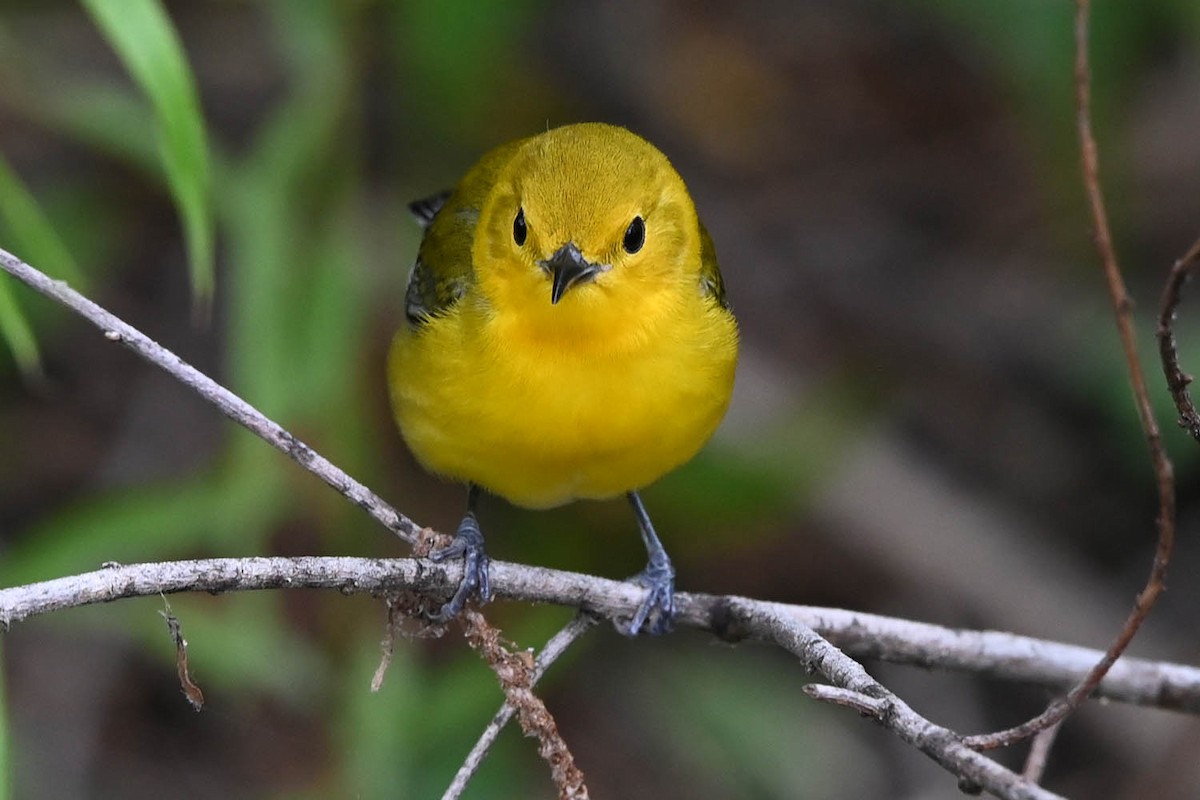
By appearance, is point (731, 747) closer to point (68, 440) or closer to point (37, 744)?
point (37, 744)

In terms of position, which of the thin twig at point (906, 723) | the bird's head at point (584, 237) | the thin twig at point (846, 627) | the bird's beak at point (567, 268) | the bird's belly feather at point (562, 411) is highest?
the bird's head at point (584, 237)

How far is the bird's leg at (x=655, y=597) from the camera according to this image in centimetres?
357

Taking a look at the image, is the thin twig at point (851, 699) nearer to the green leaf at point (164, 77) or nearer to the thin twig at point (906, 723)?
the thin twig at point (906, 723)

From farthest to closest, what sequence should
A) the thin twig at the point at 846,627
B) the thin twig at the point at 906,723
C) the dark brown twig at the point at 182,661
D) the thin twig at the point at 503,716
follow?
the thin twig at the point at 846,627 < the thin twig at the point at 503,716 < the dark brown twig at the point at 182,661 < the thin twig at the point at 906,723

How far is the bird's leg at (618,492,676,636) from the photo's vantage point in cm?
357

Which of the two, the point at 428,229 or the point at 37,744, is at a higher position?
the point at 428,229

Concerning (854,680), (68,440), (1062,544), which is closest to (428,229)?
(68,440)

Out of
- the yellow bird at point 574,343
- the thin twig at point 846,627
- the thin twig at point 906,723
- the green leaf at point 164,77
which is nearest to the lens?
the thin twig at point 906,723

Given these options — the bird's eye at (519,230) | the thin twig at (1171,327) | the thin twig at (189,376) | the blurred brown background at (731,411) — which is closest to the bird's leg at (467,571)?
the thin twig at (189,376)

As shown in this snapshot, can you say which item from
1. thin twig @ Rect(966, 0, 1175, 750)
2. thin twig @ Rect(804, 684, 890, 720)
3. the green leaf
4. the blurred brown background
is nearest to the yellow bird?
the green leaf

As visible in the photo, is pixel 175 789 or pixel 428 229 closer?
pixel 428 229

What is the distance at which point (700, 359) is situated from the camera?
3.82 meters

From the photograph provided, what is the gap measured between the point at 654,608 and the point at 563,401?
0.59 meters

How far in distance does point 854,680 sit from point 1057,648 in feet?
4.06
